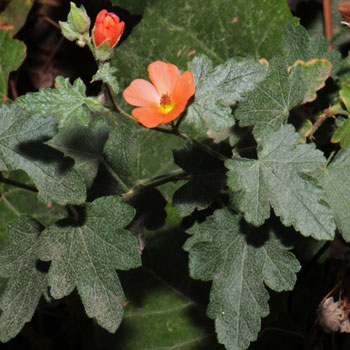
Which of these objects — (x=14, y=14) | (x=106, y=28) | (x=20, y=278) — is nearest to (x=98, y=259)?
(x=20, y=278)

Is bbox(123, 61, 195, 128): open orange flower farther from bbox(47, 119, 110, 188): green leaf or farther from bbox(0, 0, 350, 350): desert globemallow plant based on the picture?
bbox(47, 119, 110, 188): green leaf

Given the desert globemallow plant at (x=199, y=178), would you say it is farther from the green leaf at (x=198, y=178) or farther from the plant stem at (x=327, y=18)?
the plant stem at (x=327, y=18)

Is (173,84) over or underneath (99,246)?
over

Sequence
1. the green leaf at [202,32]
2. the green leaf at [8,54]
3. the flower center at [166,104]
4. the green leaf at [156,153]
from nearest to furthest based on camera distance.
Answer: the flower center at [166,104]
the green leaf at [202,32]
the green leaf at [156,153]
the green leaf at [8,54]

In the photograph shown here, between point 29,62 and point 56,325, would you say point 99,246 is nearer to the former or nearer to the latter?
point 56,325

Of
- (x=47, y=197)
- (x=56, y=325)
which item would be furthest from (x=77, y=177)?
(x=56, y=325)

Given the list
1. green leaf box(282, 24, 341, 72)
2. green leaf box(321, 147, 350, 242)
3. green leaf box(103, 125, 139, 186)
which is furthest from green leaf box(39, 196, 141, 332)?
green leaf box(282, 24, 341, 72)

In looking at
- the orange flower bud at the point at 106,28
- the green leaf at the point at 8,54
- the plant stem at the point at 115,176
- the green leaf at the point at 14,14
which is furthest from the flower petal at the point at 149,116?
the green leaf at the point at 14,14
